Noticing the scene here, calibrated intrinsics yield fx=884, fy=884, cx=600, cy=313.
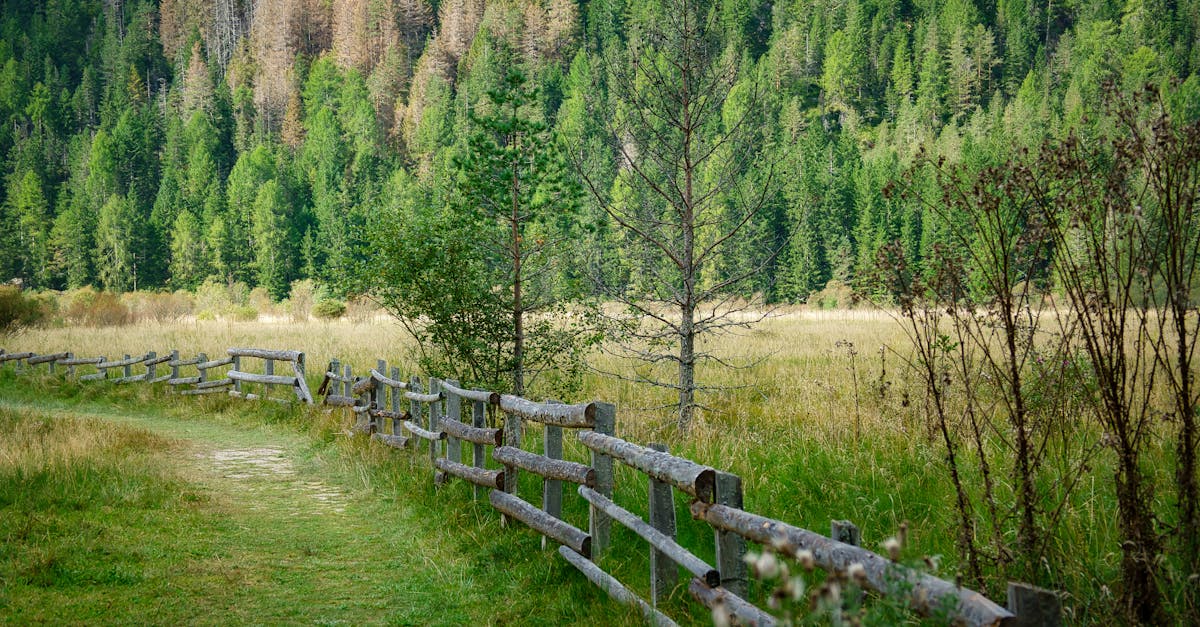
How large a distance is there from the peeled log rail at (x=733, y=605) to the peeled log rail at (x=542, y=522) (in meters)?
1.70

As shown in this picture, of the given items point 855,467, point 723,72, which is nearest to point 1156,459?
point 855,467

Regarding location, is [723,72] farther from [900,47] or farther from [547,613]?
[900,47]

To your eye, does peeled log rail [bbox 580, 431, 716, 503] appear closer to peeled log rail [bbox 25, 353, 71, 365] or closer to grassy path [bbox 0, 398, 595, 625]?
grassy path [bbox 0, 398, 595, 625]

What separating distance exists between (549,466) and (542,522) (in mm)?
393

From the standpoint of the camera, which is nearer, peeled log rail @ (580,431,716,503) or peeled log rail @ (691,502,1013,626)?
peeled log rail @ (691,502,1013,626)

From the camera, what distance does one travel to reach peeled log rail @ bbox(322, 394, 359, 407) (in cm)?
1334

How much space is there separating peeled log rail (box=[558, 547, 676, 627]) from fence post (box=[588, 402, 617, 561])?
0.35 ft

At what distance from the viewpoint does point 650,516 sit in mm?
4812

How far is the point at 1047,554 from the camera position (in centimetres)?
414

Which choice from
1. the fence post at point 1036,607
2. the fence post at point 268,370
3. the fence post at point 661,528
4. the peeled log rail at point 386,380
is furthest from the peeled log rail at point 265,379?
the fence post at point 1036,607

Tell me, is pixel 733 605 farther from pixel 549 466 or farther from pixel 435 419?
pixel 435 419

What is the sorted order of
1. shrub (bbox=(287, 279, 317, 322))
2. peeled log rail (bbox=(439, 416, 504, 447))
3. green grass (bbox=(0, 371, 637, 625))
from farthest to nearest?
shrub (bbox=(287, 279, 317, 322)) < peeled log rail (bbox=(439, 416, 504, 447)) < green grass (bbox=(0, 371, 637, 625))

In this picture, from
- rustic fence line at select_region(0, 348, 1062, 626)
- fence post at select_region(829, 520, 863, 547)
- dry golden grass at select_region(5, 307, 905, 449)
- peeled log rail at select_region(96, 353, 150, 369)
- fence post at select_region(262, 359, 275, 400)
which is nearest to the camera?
rustic fence line at select_region(0, 348, 1062, 626)

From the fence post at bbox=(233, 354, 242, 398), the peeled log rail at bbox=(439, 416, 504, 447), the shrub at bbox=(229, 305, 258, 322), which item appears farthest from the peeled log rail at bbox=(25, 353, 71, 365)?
the shrub at bbox=(229, 305, 258, 322)
